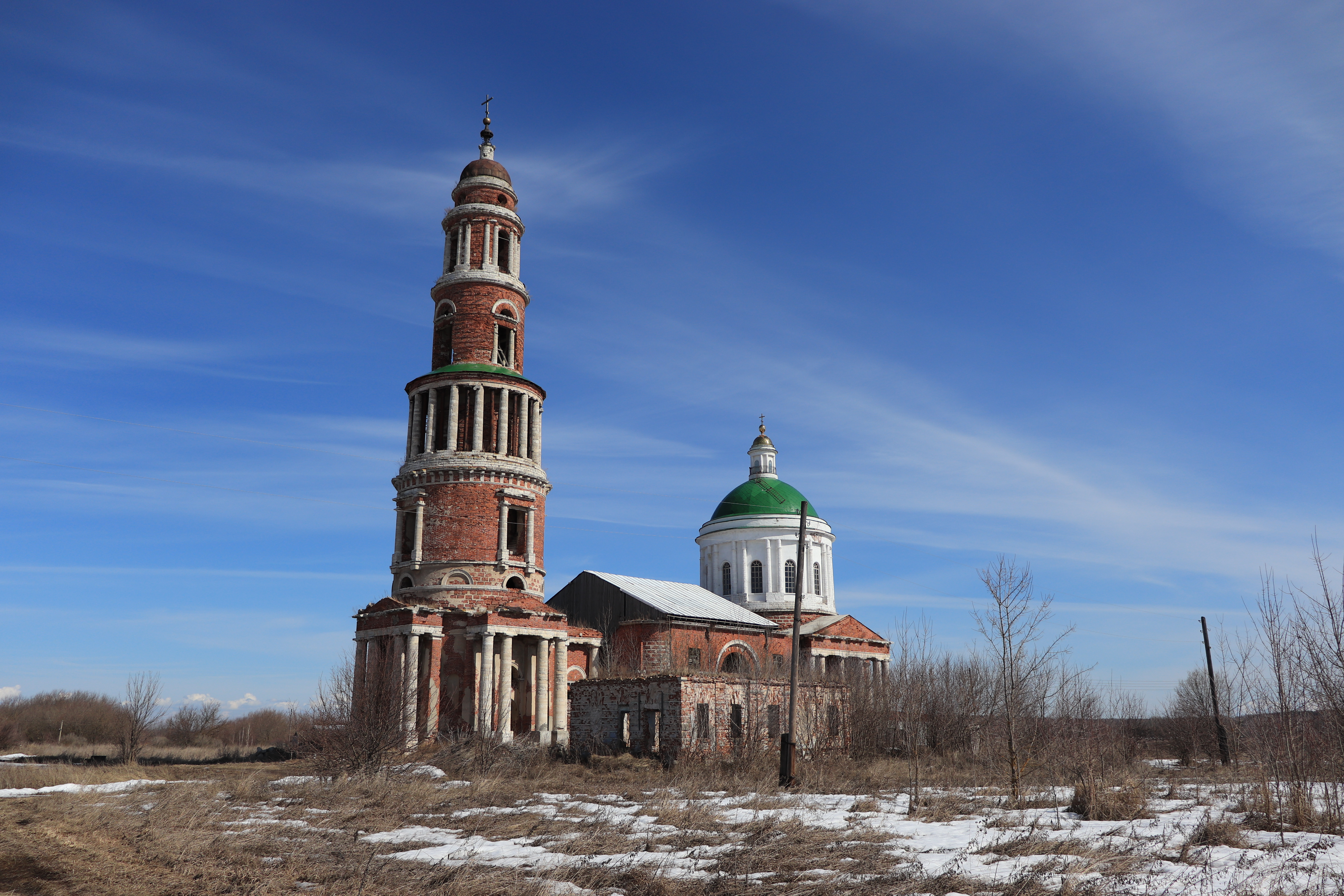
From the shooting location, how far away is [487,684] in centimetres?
2903

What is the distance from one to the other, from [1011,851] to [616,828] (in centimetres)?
Answer: 548

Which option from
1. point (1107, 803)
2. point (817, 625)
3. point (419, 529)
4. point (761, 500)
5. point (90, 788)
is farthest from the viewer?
point (761, 500)

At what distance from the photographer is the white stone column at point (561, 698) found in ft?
102

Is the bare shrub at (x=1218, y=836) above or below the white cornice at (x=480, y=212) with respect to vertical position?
below

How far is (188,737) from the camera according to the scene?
56750mm

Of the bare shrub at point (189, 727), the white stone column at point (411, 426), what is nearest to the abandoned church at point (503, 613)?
the white stone column at point (411, 426)

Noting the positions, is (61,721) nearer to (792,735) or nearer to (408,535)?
(408,535)

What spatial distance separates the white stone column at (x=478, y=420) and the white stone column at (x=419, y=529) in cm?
268

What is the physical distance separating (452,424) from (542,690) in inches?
391

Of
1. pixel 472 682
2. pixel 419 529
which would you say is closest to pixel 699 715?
pixel 472 682

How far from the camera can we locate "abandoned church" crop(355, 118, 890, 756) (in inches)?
1136

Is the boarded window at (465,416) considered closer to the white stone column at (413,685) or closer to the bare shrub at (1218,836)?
the white stone column at (413,685)

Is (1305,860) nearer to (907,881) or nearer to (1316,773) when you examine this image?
(907,881)

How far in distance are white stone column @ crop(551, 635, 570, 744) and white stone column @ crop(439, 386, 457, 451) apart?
7.84 m
